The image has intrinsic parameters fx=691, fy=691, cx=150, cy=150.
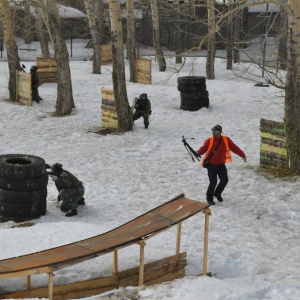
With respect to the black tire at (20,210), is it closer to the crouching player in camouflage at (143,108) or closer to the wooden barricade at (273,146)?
the wooden barricade at (273,146)

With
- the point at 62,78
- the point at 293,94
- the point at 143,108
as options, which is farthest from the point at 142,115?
the point at 293,94

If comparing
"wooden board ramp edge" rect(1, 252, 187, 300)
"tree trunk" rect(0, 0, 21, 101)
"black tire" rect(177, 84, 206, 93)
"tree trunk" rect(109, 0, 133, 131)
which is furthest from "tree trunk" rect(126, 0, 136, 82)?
"wooden board ramp edge" rect(1, 252, 187, 300)

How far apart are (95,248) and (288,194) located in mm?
5886

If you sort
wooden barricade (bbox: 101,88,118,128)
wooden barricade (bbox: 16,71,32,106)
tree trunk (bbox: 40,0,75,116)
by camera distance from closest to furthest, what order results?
1. wooden barricade (bbox: 101,88,118,128)
2. tree trunk (bbox: 40,0,75,116)
3. wooden barricade (bbox: 16,71,32,106)

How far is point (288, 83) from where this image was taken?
13609 mm

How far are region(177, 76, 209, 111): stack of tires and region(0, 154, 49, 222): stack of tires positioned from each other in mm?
9904

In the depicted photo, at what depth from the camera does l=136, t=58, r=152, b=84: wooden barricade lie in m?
25.8

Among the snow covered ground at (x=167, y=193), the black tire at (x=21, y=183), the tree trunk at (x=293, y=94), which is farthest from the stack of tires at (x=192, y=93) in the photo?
the black tire at (x=21, y=183)

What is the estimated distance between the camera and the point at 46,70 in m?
25.0

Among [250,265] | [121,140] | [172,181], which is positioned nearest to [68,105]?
[121,140]

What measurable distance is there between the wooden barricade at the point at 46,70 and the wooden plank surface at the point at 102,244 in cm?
1674

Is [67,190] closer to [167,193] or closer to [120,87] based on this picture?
[167,193]

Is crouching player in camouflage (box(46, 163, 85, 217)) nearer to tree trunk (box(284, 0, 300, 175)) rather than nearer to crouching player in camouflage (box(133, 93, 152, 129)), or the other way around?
tree trunk (box(284, 0, 300, 175))

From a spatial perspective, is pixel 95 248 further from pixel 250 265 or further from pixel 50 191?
pixel 50 191
